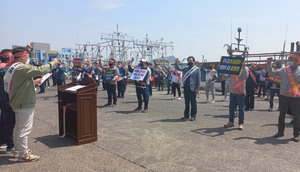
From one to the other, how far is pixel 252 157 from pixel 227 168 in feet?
2.75

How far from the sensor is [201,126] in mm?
6906

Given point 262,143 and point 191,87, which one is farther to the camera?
point 191,87

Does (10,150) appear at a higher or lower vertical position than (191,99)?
lower

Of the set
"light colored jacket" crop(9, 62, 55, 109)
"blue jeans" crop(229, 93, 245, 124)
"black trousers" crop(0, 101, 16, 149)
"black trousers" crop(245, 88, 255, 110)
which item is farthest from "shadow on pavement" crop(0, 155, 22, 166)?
"black trousers" crop(245, 88, 255, 110)

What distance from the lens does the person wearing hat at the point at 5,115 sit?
4414mm

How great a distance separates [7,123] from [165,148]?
10.8 ft

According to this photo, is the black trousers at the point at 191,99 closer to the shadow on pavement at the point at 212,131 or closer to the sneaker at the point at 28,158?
the shadow on pavement at the point at 212,131

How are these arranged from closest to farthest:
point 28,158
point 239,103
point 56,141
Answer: point 28,158 < point 56,141 < point 239,103

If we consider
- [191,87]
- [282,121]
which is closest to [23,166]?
[191,87]

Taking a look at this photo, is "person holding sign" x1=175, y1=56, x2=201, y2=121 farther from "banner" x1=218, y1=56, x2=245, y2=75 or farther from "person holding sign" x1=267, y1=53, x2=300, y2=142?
"person holding sign" x1=267, y1=53, x2=300, y2=142

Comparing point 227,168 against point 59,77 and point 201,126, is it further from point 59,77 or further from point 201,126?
point 59,77

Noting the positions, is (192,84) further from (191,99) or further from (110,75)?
(110,75)

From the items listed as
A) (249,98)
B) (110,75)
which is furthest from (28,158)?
(249,98)

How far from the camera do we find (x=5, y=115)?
Result: 448 centimetres
